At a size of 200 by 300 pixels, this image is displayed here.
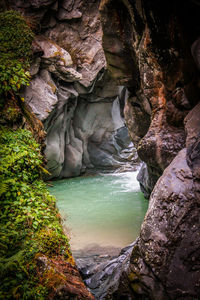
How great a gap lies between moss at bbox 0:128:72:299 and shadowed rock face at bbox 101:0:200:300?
129cm

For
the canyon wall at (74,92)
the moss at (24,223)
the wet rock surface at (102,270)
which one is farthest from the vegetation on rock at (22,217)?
the canyon wall at (74,92)

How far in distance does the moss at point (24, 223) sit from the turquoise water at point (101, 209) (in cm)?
95

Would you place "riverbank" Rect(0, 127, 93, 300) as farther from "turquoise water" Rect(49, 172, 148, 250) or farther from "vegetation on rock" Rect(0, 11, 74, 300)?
"turquoise water" Rect(49, 172, 148, 250)

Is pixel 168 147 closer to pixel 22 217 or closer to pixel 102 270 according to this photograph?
pixel 102 270

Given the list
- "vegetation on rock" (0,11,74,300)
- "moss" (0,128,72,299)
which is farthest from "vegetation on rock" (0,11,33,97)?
"moss" (0,128,72,299)

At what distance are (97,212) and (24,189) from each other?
6.87 m

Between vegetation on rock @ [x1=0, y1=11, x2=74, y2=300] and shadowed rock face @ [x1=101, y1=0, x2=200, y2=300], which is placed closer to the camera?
vegetation on rock @ [x1=0, y1=11, x2=74, y2=300]

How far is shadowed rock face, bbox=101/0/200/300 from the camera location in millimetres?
3492

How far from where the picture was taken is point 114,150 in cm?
1997

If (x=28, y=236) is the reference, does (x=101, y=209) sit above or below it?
below

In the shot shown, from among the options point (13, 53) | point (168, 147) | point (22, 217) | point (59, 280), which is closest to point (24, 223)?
point (22, 217)

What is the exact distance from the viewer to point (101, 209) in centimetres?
1083

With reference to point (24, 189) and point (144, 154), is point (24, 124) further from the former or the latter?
point (144, 154)

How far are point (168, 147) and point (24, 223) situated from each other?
144 inches
